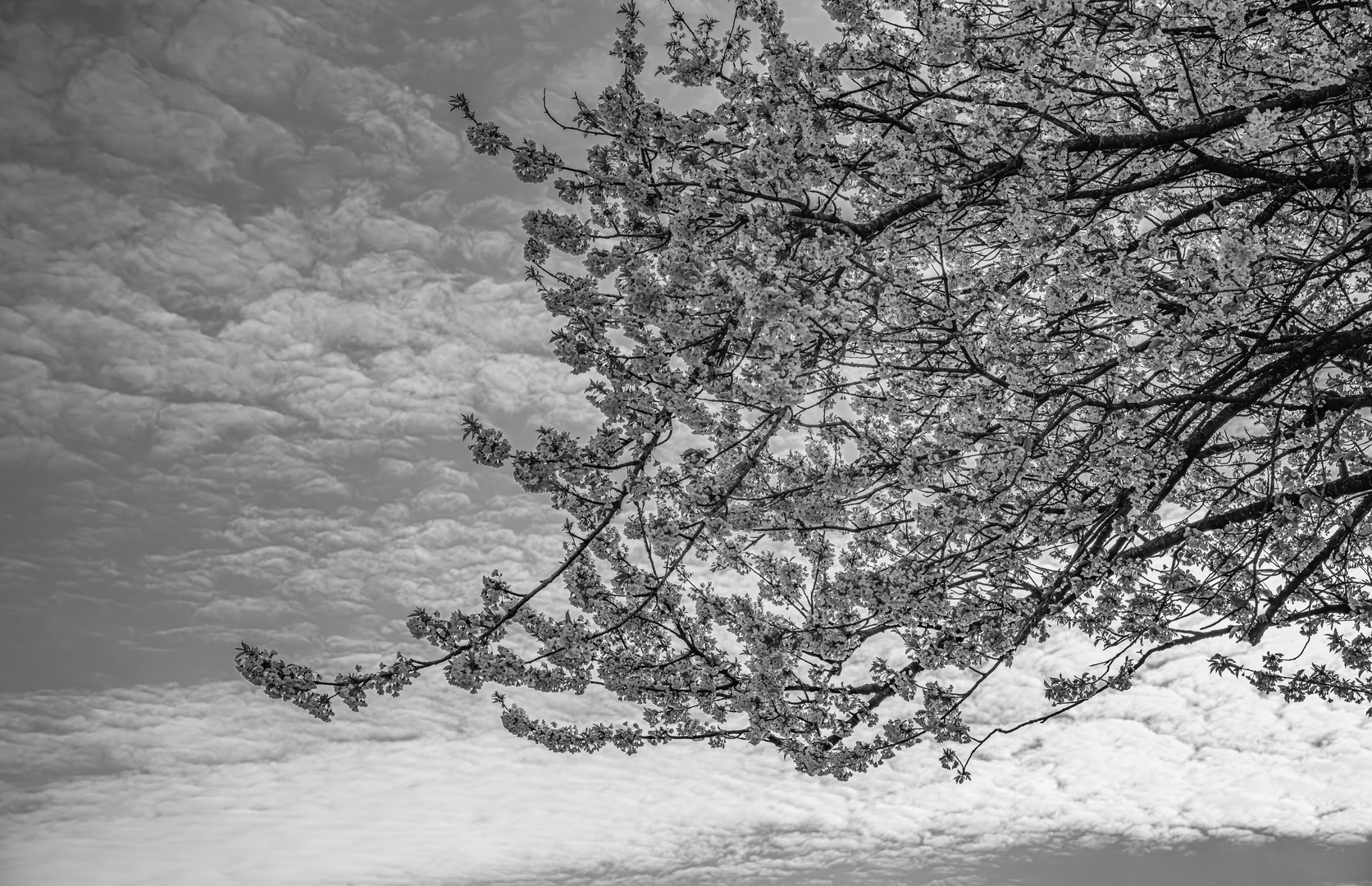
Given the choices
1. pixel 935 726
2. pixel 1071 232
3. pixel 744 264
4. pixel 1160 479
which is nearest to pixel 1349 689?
pixel 1160 479

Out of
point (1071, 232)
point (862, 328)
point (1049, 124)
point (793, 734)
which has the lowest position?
point (793, 734)

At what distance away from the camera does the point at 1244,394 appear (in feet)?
18.0

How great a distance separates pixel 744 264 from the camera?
4.43 m

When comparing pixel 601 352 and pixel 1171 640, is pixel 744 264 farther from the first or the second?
pixel 1171 640

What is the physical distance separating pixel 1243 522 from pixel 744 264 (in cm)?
436

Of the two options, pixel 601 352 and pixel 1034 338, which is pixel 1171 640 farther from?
pixel 601 352

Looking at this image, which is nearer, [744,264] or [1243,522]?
[744,264]

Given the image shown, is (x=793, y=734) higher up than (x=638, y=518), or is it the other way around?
(x=638, y=518)

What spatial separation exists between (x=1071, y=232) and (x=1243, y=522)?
257 cm

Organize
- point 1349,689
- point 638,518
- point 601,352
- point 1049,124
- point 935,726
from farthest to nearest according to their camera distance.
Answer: point 1349,689, point 935,726, point 638,518, point 1049,124, point 601,352

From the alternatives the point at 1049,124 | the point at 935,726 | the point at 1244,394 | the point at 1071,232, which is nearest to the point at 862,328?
the point at 1071,232

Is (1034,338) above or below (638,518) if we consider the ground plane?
above

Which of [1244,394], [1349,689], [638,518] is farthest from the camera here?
[1349,689]

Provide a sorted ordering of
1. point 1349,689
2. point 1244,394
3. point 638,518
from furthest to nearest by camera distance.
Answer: point 1349,689 → point 638,518 → point 1244,394
